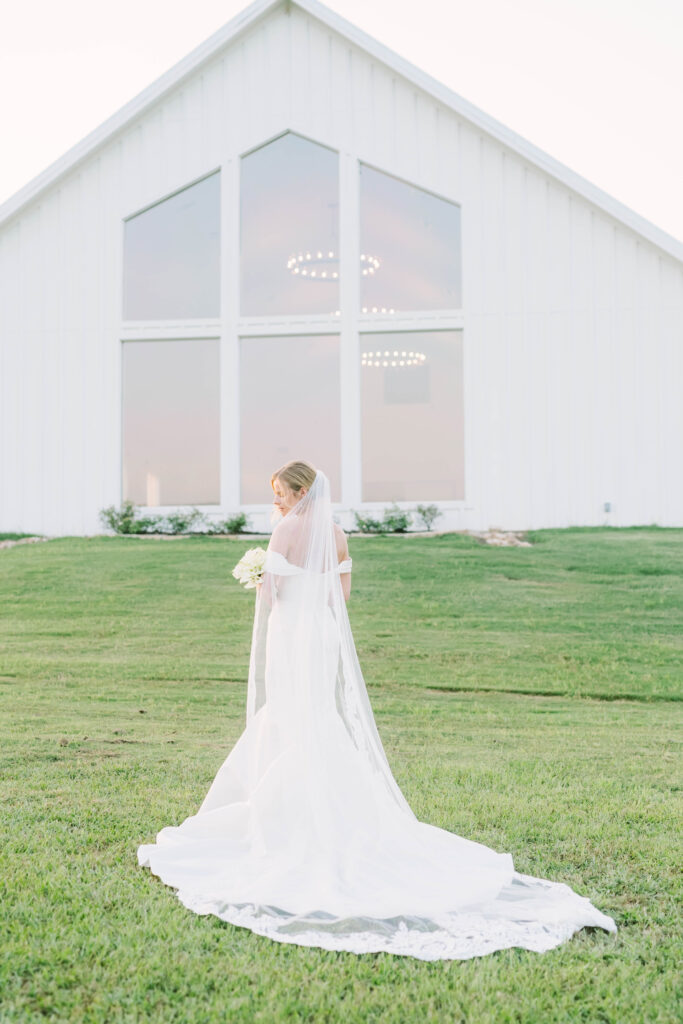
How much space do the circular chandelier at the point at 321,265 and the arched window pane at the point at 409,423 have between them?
1.35 m

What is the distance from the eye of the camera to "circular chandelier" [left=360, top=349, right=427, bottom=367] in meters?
16.5

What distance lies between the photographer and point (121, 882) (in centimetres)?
388

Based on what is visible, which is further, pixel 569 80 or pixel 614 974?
pixel 569 80

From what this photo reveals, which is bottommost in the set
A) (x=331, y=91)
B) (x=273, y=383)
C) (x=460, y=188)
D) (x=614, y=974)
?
(x=614, y=974)

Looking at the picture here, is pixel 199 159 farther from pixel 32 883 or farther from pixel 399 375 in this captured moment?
pixel 32 883

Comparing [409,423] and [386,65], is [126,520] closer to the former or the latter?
[409,423]

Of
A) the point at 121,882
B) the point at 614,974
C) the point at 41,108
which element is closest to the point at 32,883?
the point at 121,882

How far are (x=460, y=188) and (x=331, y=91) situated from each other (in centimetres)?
317

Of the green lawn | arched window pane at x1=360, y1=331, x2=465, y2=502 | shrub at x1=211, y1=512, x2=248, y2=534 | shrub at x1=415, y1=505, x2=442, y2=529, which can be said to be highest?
arched window pane at x1=360, y1=331, x2=465, y2=502

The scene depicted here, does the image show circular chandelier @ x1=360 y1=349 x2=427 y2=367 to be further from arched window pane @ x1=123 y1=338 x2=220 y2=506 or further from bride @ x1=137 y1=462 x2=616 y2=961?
bride @ x1=137 y1=462 x2=616 y2=961

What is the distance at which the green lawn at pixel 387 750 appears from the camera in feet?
9.87

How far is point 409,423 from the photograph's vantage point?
16.4m

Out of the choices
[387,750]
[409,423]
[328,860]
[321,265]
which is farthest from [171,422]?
[328,860]

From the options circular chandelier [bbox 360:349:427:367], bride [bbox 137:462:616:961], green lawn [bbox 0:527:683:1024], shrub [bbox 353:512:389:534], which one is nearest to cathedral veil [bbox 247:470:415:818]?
bride [bbox 137:462:616:961]
